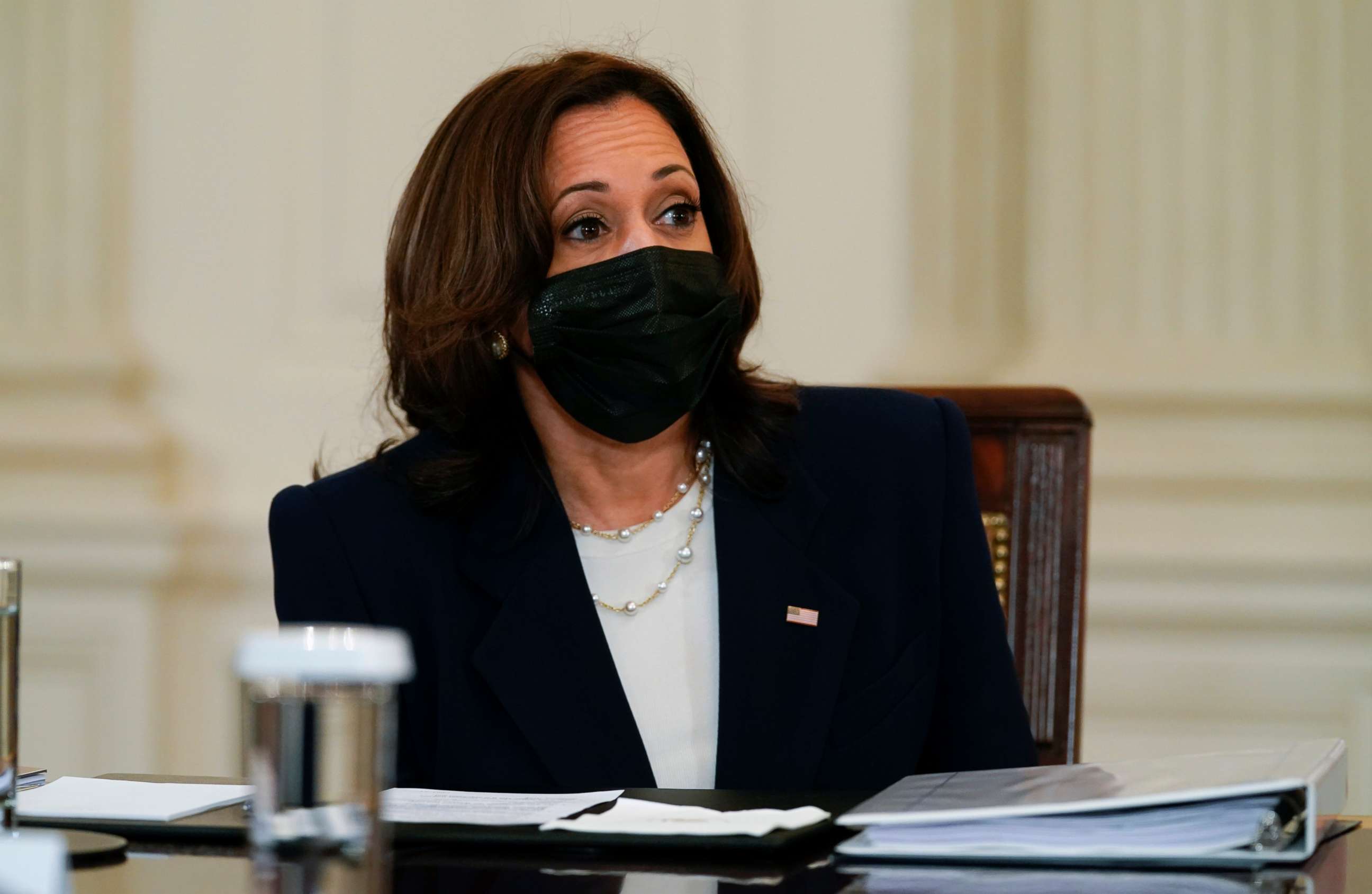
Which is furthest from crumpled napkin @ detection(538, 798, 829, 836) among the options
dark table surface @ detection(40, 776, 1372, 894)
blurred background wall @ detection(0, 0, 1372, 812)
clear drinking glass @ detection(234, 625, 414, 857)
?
blurred background wall @ detection(0, 0, 1372, 812)

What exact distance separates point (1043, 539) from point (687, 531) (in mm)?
457

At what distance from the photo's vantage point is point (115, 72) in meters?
3.14

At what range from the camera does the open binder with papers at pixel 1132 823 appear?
0.91 metres

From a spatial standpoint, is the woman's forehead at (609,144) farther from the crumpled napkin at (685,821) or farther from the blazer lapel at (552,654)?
the crumpled napkin at (685,821)

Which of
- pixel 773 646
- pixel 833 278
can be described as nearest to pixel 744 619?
pixel 773 646

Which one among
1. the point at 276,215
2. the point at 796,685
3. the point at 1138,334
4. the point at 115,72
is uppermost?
the point at 115,72

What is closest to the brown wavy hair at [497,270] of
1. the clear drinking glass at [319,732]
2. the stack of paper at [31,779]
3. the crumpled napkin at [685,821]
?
the stack of paper at [31,779]

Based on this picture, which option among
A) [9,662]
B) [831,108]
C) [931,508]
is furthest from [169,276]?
[9,662]

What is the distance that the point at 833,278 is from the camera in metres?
2.93

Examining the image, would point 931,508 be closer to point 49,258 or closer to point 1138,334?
point 1138,334

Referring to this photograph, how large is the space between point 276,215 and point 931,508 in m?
1.78

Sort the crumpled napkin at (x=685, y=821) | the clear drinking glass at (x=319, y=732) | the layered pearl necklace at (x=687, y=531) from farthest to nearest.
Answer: the layered pearl necklace at (x=687, y=531) → the crumpled napkin at (x=685, y=821) → the clear drinking glass at (x=319, y=732)

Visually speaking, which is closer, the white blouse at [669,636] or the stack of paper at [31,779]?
the stack of paper at [31,779]

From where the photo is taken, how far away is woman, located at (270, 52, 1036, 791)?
1671 millimetres
